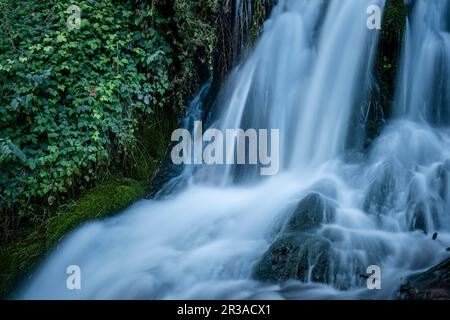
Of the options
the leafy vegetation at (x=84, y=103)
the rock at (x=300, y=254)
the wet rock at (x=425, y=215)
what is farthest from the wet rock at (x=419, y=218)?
the leafy vegetation at (x=84, y=103)

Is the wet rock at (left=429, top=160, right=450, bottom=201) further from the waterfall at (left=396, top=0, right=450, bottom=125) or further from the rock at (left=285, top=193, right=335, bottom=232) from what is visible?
the rock at (left=285, top=193, right=335, bottom=232)

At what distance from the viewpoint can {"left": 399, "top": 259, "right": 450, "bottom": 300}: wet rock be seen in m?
3.71

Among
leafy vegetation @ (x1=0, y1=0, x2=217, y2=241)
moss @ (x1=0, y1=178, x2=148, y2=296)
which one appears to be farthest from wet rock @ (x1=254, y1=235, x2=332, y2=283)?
leafy vegetation @ (x1=0, y1=0, x2=217, y2=241)

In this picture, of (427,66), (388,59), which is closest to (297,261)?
(388,59)

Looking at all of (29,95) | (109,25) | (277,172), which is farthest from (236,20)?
(29,95)

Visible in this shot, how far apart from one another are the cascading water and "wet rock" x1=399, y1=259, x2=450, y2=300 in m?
0.15

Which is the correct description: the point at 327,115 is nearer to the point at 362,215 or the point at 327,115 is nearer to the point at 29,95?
the point at 362,215

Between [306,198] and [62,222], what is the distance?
274cm

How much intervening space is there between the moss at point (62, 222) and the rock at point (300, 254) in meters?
2.05

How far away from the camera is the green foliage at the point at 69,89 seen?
532 centimetres

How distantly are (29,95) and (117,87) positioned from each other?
1.08m

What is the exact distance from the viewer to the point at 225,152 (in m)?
6.28

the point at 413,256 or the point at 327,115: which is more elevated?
the point at 327,115

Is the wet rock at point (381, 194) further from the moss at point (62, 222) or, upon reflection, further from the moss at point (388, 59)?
the moss at point (62, 222)
